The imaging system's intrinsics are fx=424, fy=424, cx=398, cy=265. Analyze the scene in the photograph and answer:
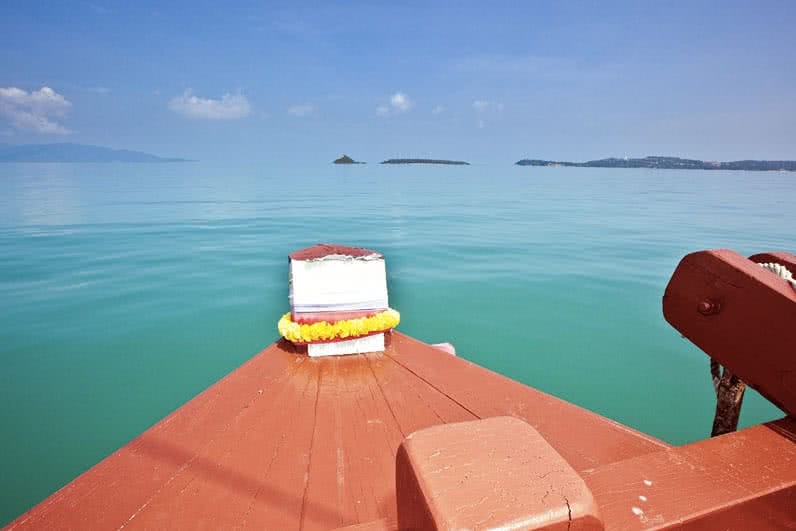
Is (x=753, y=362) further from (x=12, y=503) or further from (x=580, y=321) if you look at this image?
(x=580, y=321)

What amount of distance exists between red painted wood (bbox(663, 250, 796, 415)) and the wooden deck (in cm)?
127

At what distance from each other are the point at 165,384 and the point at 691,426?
8.18 metres

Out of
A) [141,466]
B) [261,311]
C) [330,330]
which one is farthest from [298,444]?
[261,311]

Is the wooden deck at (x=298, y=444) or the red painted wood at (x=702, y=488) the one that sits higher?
the red painted wood at (x=702, y=488)

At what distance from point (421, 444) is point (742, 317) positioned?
3.32ft

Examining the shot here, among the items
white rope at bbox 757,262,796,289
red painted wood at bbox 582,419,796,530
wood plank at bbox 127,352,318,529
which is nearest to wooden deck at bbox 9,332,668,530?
wood plank at bbox 127,352,318,529

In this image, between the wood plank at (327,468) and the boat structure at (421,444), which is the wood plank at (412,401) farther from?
the wood plank at (327,468)

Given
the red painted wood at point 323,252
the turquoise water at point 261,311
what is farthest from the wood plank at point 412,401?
the turquoise water at point 261,311

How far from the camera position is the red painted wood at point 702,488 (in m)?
0.74

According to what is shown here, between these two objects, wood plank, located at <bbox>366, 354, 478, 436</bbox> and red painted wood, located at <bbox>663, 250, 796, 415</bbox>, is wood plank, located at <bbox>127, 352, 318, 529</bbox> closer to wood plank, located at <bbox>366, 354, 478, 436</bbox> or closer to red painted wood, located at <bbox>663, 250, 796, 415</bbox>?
wood plank, located at <bbox>366, 354, 478, 436</bbox>

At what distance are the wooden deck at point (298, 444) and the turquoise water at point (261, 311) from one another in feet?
11.9

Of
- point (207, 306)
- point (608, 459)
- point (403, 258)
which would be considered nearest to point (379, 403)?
point (608, 459)

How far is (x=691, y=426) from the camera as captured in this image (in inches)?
241

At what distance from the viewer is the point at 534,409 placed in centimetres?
277
